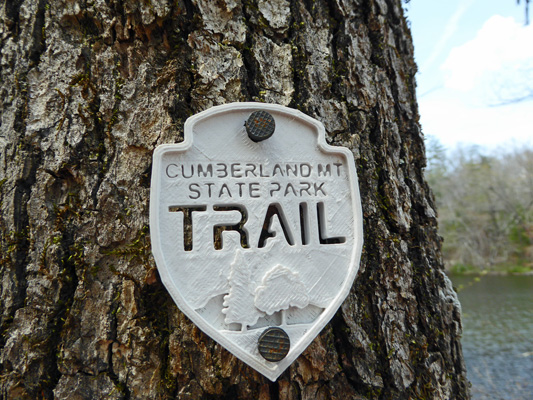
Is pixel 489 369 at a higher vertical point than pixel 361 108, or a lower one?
lower

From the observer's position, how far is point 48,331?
1134mm

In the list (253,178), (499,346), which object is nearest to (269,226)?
(253,178)

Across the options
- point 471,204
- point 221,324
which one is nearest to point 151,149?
point 221,324

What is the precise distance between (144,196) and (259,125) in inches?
15.3

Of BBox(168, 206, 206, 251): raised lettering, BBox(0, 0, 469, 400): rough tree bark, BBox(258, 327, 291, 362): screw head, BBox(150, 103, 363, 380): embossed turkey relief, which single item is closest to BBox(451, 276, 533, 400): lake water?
BBox(0, 0, 469, 400): rough tree bark

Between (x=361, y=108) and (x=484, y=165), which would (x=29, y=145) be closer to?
(x=361, y=108)

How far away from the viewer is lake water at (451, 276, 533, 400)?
4727 millimetres

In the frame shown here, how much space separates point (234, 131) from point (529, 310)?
27.9ft

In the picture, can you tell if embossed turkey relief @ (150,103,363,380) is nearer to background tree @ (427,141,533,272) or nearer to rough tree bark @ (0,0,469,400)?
rough tree bark @ (0,0,469,400)

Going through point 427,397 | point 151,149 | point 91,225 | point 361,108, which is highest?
point 361,108

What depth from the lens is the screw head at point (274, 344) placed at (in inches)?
41.6

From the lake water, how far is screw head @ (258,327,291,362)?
8.10 ft

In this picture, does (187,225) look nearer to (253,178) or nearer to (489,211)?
(253,178)

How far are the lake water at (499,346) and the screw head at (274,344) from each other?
247 cm
